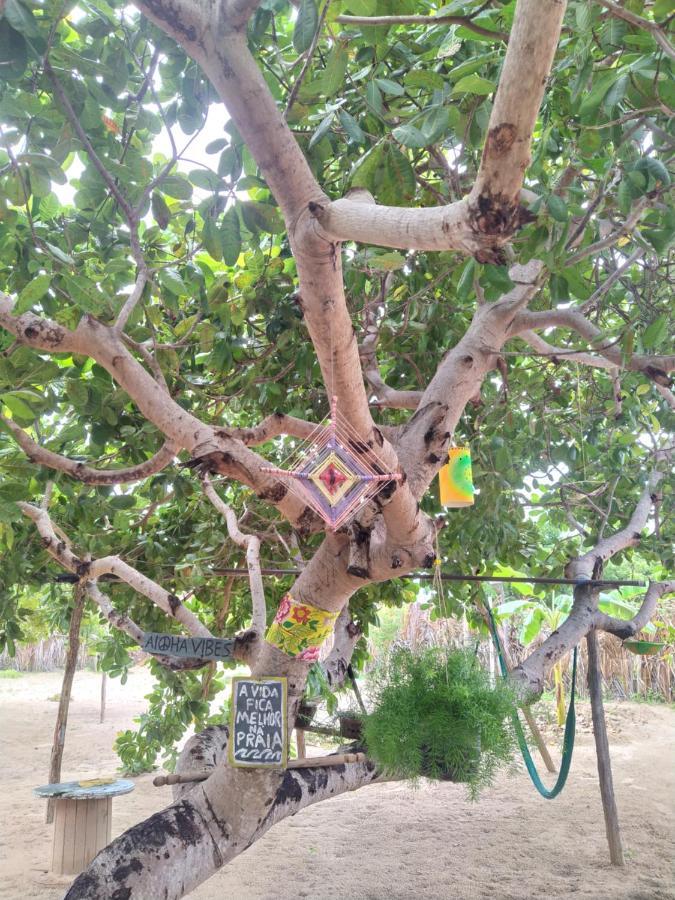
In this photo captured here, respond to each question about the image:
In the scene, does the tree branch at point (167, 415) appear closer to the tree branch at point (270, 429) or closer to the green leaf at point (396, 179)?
the tree branch at point (270, 429)

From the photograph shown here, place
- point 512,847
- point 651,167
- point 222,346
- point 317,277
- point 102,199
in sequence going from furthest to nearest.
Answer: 1. point 512,847
2. point 222,346
3. point 102,199
4. point 317,277
5. point 651,167

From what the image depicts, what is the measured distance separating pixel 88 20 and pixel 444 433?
5.15ft

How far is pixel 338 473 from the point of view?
180cm

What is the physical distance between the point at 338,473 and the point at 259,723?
37.0 inches

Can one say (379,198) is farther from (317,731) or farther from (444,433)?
(317,731)

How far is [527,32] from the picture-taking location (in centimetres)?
94

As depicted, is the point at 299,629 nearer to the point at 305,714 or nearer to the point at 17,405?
the point at 17,405

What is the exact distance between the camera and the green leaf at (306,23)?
1.29m

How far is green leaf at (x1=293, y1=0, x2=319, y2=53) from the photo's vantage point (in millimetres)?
1286

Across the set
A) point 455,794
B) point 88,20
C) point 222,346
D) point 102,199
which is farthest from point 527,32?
point 455,794

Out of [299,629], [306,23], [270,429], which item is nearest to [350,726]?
[299,629]

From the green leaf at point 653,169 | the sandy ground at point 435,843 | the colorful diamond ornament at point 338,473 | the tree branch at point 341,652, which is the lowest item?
the sandy ground at point 435,843

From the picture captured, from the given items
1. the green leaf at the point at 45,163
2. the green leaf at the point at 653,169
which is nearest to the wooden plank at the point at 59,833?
the green leaf at the point at 45,163

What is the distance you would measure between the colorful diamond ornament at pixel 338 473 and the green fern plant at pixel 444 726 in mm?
860
